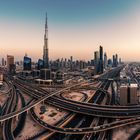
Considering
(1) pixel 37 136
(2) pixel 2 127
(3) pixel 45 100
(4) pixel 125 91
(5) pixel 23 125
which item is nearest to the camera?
(1) pixel 37 136

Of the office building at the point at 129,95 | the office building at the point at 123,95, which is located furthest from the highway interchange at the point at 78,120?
the office building at the point at 123,95

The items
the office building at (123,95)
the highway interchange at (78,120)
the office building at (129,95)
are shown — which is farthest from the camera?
the office building at (123,95)

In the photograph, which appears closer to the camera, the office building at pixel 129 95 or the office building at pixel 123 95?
the office building at pixel 129 95

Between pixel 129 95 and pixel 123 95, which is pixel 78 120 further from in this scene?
pixel 129 95

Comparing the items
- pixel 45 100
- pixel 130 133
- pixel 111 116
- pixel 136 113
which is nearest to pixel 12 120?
pixel 45 100

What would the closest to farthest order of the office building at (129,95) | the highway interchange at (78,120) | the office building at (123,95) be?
the highway interchange at (78,120) < the office building at (129,95) < the office building at (123,95)

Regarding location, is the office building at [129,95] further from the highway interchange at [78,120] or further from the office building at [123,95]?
the highway interchange at [78,120]

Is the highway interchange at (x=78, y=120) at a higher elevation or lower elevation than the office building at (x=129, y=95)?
lower

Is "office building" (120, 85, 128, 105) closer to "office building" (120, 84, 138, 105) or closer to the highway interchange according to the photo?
"office building" (120, 84, 138, 105)

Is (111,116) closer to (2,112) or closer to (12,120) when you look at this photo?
(12,120)

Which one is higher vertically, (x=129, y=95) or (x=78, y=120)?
(x=129, y=95)

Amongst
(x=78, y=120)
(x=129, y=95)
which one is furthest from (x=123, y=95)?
(x=78, y=120)
